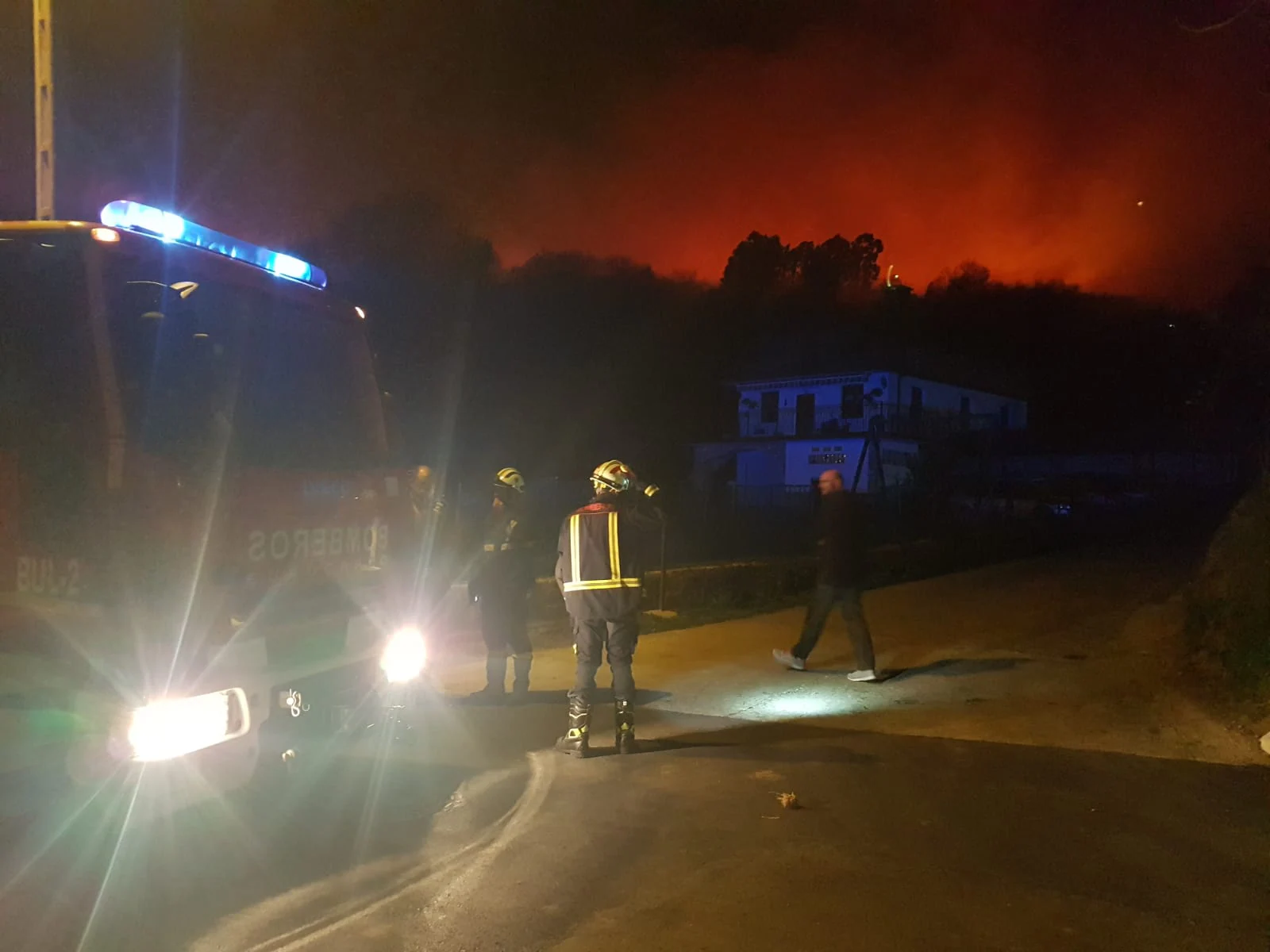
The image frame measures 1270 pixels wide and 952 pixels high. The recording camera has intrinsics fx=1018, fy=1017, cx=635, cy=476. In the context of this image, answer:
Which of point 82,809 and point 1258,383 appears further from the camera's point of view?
point 1258,383

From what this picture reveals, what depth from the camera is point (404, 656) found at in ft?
20.0

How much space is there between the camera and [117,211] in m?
4.68

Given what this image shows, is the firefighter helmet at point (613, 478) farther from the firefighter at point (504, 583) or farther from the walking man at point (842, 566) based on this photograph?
the walking man at point (842, 566)

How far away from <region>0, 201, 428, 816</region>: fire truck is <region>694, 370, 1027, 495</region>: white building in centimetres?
3326

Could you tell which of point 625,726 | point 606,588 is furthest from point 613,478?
point 625,726

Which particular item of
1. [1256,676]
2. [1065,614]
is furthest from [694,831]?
[1065,614]

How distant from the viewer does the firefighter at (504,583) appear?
8133mm

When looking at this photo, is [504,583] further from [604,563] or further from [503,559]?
[604,563]

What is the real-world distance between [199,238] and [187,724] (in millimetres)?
2349

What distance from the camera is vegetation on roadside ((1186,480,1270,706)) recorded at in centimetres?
748

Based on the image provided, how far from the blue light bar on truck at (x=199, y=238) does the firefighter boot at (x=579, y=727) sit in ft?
9.94

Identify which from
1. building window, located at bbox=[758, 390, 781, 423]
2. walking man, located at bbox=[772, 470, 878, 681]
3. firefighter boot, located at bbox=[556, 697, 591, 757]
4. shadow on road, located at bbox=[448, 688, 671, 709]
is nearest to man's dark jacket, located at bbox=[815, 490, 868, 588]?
walking man, located at bbox=[772, 470, 878, 681]

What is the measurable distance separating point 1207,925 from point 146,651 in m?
4.46

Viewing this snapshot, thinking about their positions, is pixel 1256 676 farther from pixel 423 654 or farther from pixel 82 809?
pixel 82 809
